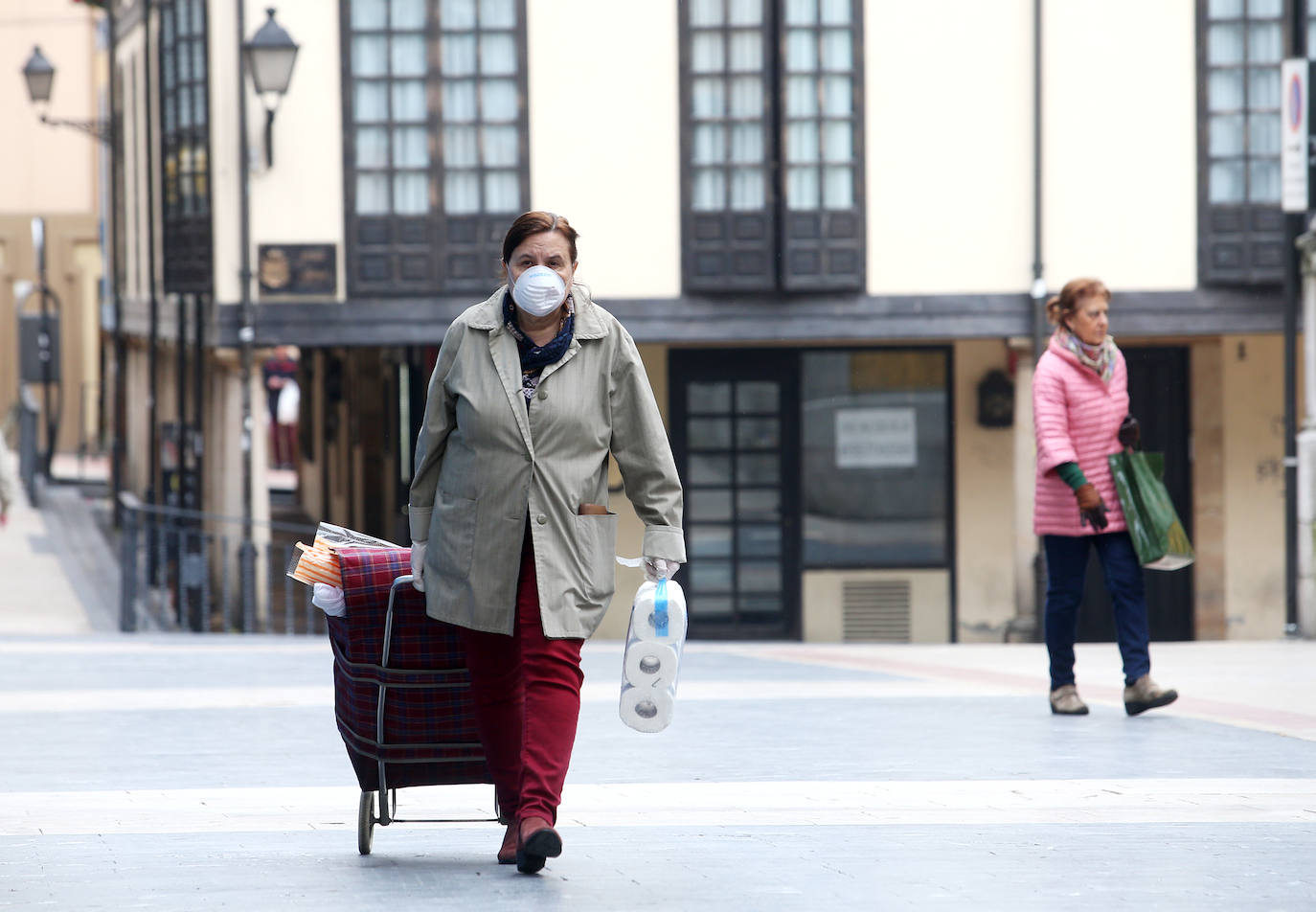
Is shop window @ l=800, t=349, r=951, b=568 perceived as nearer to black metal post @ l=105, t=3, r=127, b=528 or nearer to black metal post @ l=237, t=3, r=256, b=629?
black metal post @ l=237, t=3, r=256, b=629

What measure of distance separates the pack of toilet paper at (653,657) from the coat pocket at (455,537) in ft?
1.50

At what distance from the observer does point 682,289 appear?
663 inches

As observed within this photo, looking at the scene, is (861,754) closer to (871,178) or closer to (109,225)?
(871,178)

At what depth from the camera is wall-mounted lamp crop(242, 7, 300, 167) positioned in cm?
1580

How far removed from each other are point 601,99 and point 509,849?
12.3 m

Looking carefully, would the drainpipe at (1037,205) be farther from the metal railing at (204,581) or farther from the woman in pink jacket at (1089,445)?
the woman in pink jacket at (1089,445)

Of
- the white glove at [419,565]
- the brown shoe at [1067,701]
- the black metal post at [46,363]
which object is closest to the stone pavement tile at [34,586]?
the black metal post at [46,363]

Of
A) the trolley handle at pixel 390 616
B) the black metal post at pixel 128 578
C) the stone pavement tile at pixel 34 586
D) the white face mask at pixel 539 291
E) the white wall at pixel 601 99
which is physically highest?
Answer: the white wall at pixel 601 99

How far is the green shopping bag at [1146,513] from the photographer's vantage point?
7.78 metres

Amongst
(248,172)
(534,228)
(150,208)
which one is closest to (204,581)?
(248,172)

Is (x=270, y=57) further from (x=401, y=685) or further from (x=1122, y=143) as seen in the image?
(x=401, y=685)

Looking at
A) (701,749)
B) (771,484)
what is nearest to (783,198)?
(771,484)

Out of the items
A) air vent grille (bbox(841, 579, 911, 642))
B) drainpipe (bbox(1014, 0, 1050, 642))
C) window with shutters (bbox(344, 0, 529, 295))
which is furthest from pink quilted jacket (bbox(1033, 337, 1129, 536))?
air vent grille (bbox(841, 579, 911, 642))

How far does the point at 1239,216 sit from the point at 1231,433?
213 cm
